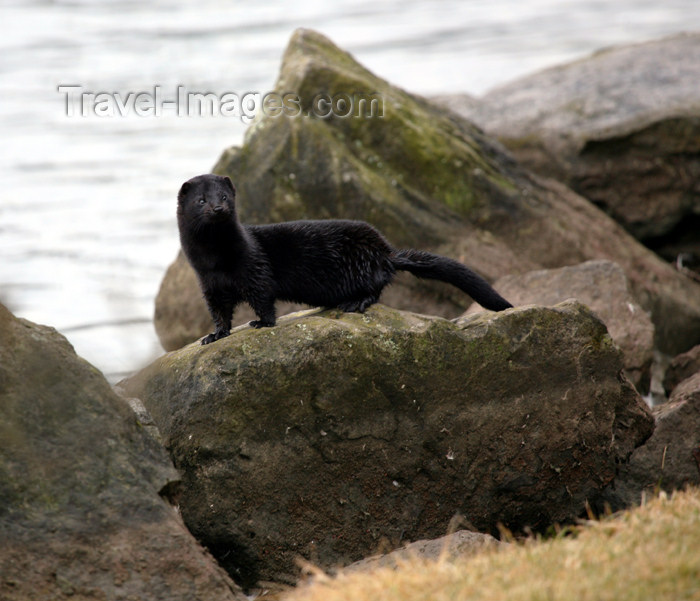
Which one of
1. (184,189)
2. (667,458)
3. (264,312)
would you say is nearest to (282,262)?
(264,312)

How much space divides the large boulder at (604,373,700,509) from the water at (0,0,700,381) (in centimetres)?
566

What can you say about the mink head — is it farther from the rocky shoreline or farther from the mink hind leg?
the rocky shoreline

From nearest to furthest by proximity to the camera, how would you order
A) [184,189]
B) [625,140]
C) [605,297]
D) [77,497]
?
[77,497]
[184,189]
[605,297]
[625,140]

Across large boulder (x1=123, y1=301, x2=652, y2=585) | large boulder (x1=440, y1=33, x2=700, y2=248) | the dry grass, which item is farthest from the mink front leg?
large boulder (x1=440, y1=33, x2=700, y2=248)

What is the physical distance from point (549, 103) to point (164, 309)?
17.8ft

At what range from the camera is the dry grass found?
393 cm

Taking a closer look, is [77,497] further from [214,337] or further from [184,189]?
[184,189]

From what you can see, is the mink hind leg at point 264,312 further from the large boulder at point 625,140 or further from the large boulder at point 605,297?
the large boulder at point 625,140

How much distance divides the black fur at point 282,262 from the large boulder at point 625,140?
522 centimetres

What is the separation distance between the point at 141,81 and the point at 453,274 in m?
16.1

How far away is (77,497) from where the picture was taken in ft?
16.6

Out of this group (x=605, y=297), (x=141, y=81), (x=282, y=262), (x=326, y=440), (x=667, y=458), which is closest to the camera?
(x=326, y=440)

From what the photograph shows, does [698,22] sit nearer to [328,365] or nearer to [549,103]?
[549,103]

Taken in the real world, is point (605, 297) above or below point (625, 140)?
below
